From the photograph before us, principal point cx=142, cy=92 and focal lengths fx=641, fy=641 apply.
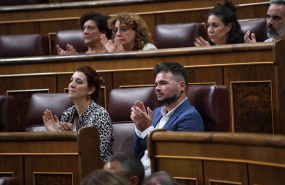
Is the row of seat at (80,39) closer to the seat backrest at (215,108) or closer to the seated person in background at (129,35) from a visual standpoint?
the seated person in background at (129,35)

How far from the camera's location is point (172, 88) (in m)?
1.04

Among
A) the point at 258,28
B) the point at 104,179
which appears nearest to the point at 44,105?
the point at 258,28

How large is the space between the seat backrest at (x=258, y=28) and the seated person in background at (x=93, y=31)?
→ 315 millimetres

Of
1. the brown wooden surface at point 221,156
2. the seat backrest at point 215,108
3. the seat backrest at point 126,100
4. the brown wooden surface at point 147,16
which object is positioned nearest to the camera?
the brown wooden surface at point 221,156

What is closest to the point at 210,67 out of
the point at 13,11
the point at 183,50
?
the point at 183,50

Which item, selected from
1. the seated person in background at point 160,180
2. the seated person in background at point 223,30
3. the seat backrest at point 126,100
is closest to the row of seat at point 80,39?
the seated person in background at point 223,30

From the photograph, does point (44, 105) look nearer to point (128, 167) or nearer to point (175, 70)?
point (175, 70)

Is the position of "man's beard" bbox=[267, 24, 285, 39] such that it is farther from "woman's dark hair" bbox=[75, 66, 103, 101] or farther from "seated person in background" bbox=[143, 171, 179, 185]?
"seated person in background" bbox=[143, 171, 179, 185]

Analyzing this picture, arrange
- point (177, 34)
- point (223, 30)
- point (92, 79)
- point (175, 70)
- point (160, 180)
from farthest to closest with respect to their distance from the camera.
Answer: point (177, 34) < point (223, 30) < point (92, 79) < point (175, 70) < point (160, 180)

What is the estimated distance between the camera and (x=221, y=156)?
0.76 meters

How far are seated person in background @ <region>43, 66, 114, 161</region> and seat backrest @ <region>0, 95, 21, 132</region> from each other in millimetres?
77

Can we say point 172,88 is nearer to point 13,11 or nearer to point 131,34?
point 131,34

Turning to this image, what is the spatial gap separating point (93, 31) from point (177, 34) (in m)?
0.19

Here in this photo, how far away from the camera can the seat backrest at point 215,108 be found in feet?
3.37
